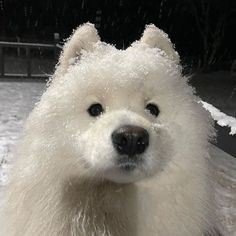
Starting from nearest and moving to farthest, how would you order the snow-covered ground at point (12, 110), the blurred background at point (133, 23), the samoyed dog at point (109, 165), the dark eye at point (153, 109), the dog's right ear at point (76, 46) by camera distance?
1. the samoyed dog at point (109, 165)
2. the dark eye at point (153, 109)
3. the dog's right ear at point (76, 46)
4. the snow-covered ground at point (12, 110)
5. the blurred background at point (133, 23)

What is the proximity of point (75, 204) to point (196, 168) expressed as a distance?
0.51 metres

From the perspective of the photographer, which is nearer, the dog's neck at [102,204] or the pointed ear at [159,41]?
the dog's neck at [102,204]

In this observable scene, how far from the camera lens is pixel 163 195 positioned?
1776 millimetres

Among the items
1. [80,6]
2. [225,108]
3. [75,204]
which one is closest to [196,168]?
[75,204]

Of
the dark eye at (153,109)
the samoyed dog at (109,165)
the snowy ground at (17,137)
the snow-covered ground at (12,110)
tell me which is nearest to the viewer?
the samoyed dog at (109,165)

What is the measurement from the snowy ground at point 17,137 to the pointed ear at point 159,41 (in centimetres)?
66

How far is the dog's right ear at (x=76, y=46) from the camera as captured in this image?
2029 millimetres

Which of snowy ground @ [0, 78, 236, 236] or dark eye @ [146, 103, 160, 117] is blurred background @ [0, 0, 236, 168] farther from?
dark eye @ [146, 103, 160, 117]

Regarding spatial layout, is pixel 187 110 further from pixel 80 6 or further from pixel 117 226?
pixel 80 6

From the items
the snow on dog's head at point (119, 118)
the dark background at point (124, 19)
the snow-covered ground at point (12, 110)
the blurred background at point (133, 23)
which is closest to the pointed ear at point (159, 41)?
the snow on dog's head at point (119, 118)

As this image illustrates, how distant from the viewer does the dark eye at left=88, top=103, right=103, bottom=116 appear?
180cm

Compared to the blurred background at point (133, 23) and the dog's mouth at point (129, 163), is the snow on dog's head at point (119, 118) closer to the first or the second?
the dog's mouth at point (129, 163)

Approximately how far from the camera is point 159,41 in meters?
2.08

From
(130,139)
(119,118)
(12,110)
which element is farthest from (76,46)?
(12,110)
